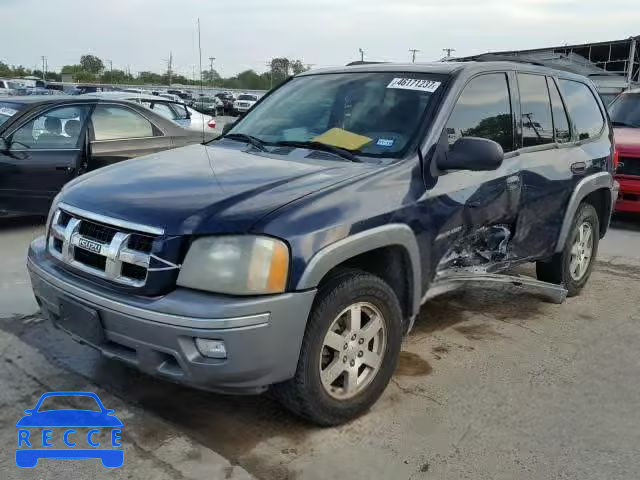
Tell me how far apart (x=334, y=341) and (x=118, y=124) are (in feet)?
17.6

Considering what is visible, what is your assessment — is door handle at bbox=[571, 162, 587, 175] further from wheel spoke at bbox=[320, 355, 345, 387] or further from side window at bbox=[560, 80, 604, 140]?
wheel spoke at bbox=[320, 355, 345, 387]

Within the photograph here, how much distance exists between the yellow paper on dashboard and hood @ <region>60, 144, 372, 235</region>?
0.56 ft

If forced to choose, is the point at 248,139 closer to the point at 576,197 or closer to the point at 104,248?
the point at 104,248

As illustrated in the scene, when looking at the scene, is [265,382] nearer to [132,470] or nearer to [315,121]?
[132,470]

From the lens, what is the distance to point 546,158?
4441 millimetres

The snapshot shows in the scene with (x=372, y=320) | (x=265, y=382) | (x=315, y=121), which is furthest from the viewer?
(x=315, y=121)

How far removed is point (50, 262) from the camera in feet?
10.6

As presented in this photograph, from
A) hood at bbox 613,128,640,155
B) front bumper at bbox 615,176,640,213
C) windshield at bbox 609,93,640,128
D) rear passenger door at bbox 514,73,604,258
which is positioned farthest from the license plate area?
windshield at bbox 609,93,640,128

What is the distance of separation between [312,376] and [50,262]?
1.48 meters

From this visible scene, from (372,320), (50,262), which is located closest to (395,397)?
(372,320)

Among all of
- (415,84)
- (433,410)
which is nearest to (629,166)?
(415,84)

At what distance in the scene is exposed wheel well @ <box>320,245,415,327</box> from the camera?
326 cm

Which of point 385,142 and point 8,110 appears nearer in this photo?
point 385,142

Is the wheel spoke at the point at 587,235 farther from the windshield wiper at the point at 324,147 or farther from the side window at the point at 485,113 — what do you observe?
the windshield wiper at the point at 324,147
